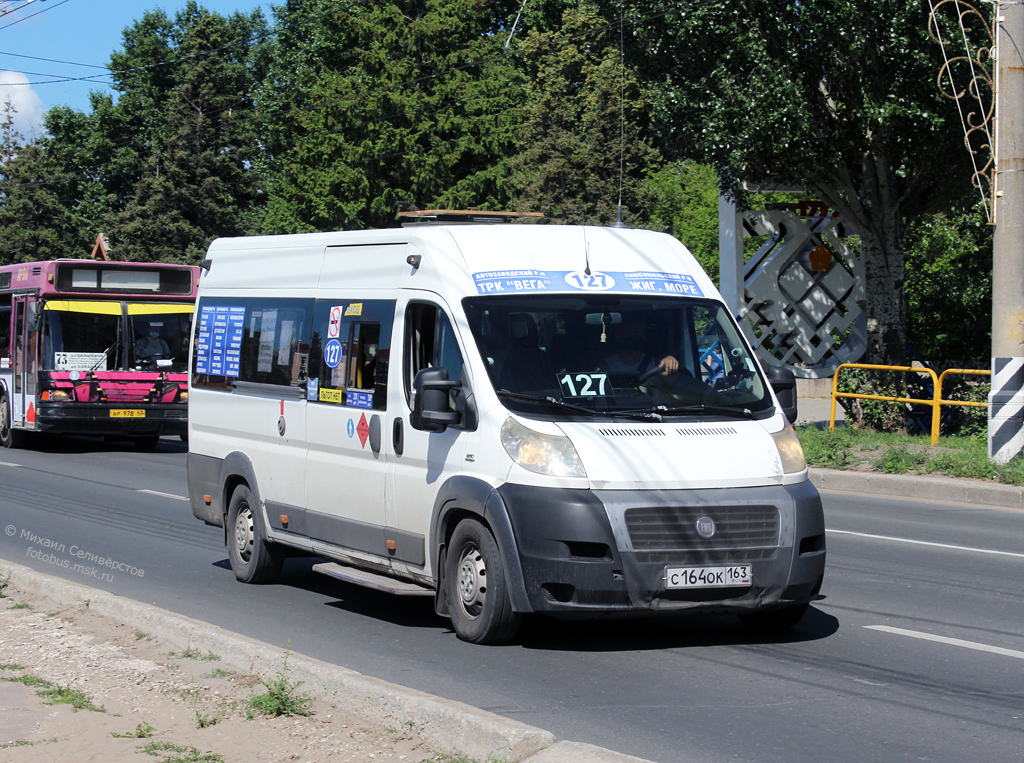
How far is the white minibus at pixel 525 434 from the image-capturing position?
6688mm

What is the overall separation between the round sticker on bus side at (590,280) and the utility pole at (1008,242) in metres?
9.46

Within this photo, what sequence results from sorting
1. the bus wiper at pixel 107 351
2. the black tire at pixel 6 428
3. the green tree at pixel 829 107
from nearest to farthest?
the green tree at pixel 829 107 → the bus wiper at pixel 107 351 → the black tire at pixel 6 428

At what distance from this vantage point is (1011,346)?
1562 cm

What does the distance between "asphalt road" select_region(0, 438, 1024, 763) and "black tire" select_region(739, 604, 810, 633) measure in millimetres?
103

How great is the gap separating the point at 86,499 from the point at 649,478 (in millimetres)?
9877

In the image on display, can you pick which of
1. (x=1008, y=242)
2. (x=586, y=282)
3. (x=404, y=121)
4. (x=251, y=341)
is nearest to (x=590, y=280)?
(x=586, y=282)

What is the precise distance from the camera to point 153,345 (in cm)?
2148

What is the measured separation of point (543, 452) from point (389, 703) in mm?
1924

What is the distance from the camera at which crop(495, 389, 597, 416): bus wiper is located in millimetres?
7027

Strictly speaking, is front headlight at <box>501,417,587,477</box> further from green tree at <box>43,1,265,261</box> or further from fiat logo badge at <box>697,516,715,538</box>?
green tree at <box>43,1,265,261</box>

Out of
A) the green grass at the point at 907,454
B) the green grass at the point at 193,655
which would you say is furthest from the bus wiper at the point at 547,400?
the green grass at the point at 907,454

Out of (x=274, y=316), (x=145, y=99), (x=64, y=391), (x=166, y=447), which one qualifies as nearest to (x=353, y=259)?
(x=274, y=316)

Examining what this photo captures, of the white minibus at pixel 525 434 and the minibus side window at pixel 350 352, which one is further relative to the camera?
the minibus side window at pixel 350 352

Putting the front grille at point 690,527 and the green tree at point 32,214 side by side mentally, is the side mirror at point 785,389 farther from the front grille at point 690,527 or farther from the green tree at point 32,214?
the green tree at point 32,214
